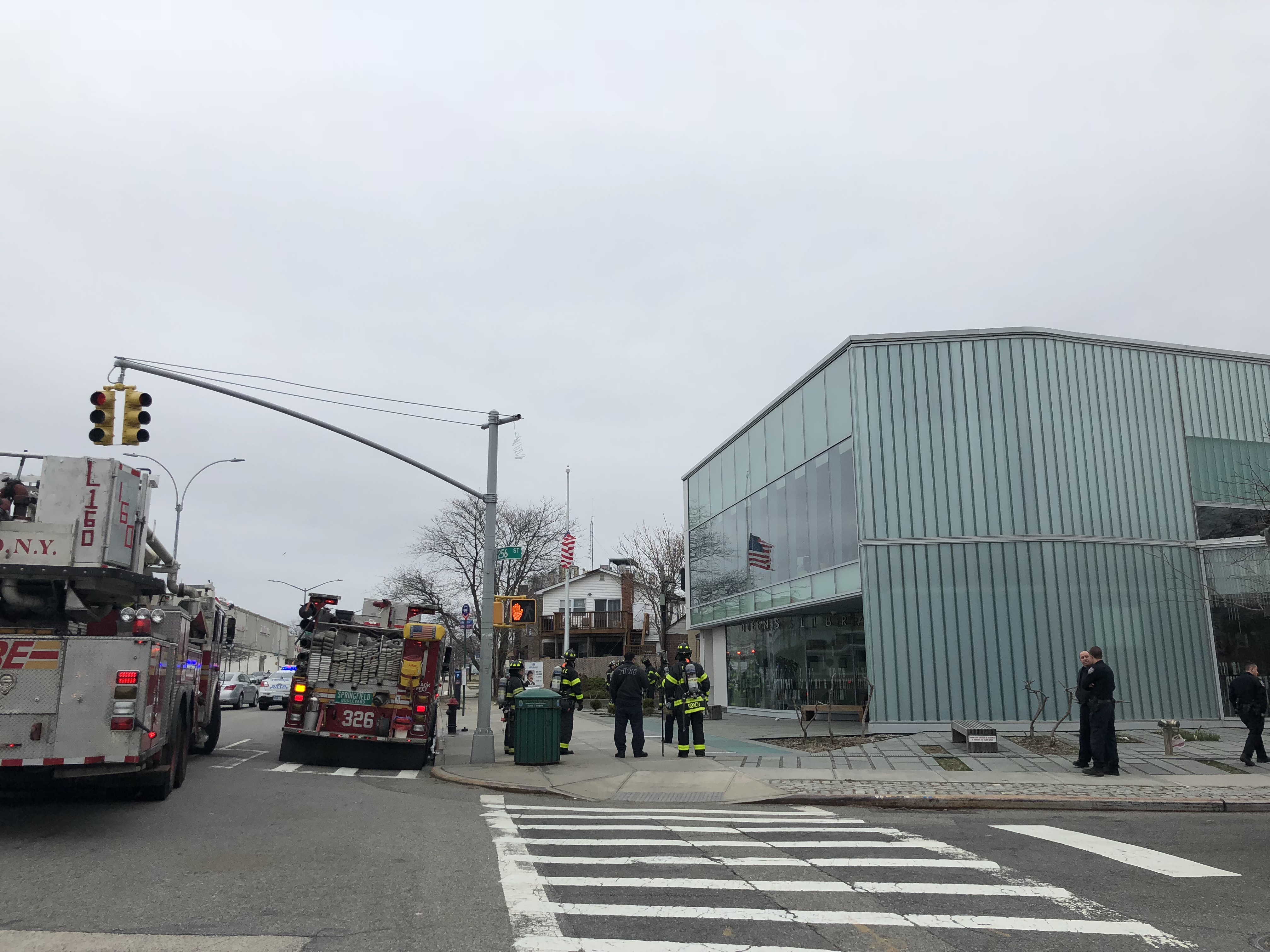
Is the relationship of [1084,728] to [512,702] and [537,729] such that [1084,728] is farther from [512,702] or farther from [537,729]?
[512,702]

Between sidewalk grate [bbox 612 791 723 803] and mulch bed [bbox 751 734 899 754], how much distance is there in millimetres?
4060

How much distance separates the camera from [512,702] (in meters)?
15.8

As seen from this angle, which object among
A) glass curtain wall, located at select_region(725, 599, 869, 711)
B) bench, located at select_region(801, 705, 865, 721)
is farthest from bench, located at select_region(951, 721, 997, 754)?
bench, located at select_region(801, 705, 865, 721)

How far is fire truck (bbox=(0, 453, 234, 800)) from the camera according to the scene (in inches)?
333

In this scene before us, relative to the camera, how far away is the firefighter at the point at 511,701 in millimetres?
15719

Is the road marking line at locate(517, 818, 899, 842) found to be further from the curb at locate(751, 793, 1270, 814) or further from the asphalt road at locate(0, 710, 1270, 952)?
the curb at locate(751, 793, 1270, 814)

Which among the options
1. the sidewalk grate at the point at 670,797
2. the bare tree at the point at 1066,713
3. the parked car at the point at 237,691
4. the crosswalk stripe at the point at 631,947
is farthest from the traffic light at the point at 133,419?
the parked car at the point at 237,691

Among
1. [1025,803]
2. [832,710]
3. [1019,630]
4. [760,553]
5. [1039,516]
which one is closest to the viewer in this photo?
[1025,803]

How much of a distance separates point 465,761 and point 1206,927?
12.4m

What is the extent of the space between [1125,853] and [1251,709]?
756cm

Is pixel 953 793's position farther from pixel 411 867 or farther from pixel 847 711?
pixel 847 711

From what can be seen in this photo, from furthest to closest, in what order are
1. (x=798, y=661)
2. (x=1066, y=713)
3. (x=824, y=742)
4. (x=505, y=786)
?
(x=798, y=661) → (x=824, y=742) → (x=1066, y=713) → (x=505, y=786)

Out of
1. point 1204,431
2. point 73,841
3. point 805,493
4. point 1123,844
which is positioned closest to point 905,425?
point 805,493

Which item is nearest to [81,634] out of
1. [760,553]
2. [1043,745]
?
[1043,745]
